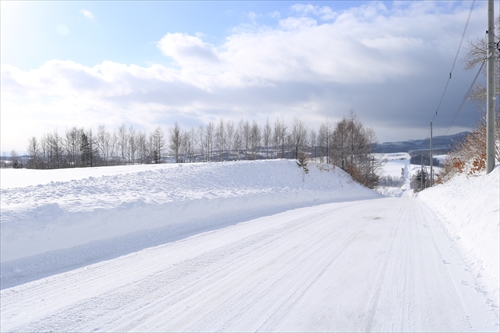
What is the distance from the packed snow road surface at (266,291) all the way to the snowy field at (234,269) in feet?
0.08

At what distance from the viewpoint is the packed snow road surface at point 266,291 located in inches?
144

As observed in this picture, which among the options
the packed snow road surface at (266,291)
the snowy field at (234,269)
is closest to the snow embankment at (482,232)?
the snowy field at (234,269)

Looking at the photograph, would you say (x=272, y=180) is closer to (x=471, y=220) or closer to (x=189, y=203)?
(x=189, y=203)

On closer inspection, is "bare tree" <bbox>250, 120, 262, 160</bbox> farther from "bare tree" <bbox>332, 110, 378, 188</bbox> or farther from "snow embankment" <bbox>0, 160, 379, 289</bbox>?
"snow embankment" <bbox>0, 160, 379, 289</bbox>

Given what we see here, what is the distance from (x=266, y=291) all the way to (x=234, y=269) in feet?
3.62

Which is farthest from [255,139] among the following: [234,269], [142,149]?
[234,269]

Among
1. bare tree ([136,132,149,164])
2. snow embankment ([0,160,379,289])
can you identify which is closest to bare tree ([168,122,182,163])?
bare tree ([136,132,149,164])

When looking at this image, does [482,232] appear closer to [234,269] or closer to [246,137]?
[234,269]

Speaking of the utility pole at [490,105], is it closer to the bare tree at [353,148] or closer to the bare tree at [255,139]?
the bare tree at [353,148]

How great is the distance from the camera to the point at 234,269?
542 cm

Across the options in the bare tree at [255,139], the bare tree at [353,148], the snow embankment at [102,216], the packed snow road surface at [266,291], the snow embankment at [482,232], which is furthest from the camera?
the bare tree at [255,139]

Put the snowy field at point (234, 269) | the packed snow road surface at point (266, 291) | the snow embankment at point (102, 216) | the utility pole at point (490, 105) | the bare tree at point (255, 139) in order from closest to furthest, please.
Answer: the packed snow road surface at point (266, 291)
the snowy field at point (234, 269)
the snow embankment at point (102, 216)
the utility pole at point (490, 105)
the bare tree at point (255, 139)

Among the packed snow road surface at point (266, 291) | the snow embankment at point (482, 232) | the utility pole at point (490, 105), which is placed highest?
the utility pole at point (490, 105)

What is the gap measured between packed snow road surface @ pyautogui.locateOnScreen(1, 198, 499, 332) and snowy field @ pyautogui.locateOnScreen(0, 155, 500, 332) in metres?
0.02
